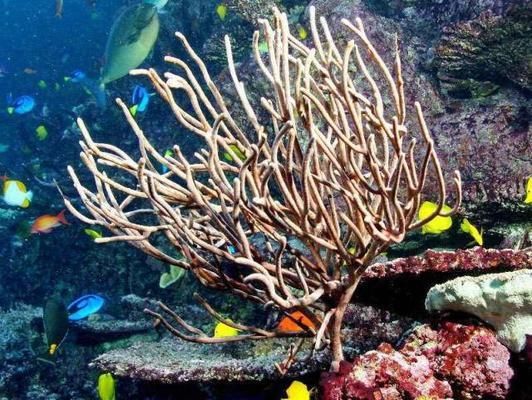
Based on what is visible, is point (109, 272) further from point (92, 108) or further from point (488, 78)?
point (488, 78)

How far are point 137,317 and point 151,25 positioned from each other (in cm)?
400

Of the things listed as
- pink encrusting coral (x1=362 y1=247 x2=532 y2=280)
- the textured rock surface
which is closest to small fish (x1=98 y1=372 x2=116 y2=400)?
pink encrusting coral (x1=362 y1=247 x2=532 y2=280)

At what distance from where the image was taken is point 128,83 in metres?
10.1

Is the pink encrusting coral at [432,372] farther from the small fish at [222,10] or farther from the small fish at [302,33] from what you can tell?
the small fish at [222,10]

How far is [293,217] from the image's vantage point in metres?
2.28

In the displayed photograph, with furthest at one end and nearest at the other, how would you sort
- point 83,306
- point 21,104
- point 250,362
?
point 21,104 → point 83,306 → point 250,362

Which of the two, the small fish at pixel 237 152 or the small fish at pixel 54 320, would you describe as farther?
the small fish at pixel 54 320

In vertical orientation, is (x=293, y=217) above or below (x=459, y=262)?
above

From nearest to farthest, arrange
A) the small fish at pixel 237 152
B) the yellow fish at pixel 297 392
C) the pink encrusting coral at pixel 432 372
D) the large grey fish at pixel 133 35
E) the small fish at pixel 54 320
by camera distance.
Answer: the pink encrusting coral at pixel 432 372
the yellow fish at pixel 297 392
the small fish at pixel 237 152
the small fish at pixel 54 320
the large grey fish at pixel 133 35

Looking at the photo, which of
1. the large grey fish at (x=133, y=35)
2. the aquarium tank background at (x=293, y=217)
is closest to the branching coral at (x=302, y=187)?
the aquarium tank background at (x=293, y=217)

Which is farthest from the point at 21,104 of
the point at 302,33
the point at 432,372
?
the point at 432,372

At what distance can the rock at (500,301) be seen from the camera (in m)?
1.93

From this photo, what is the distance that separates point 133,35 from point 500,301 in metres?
6.44

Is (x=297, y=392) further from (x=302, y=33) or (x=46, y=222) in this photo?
(x=46, y=222)
